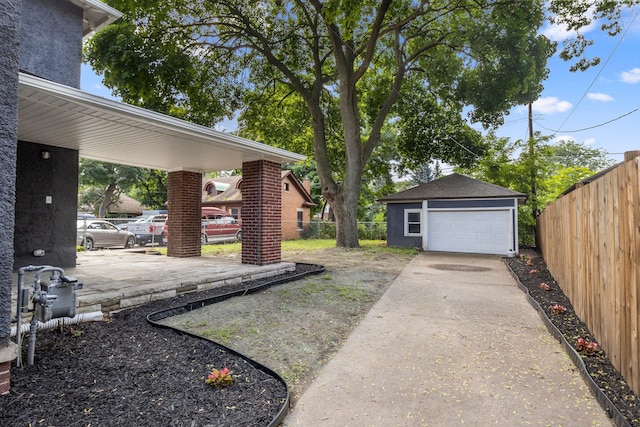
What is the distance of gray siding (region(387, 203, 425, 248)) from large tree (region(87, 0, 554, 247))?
2.65 meters

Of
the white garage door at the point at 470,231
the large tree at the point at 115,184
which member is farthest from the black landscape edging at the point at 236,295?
the large tree at the point at 115,184

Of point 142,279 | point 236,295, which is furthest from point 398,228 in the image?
point 142,279

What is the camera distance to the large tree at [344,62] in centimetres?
1085

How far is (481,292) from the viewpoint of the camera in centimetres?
653

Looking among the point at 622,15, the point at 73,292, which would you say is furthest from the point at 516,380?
the point at 622,15

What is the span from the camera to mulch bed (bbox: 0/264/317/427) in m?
2.26

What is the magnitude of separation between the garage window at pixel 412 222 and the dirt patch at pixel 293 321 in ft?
27.4

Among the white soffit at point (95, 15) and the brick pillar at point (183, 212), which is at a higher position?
the white soffit at point (95, 15)

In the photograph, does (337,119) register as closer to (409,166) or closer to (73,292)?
(409,166)

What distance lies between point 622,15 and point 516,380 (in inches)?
515

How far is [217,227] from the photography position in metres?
18.2

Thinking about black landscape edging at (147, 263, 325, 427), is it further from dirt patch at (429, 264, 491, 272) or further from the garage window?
the garage window

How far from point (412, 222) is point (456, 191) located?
230 cm

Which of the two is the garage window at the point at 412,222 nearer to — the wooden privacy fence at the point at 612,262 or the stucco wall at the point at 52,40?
the wooden privacy fence at the point at 612,262
